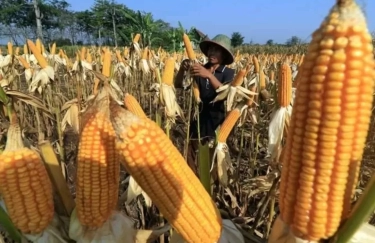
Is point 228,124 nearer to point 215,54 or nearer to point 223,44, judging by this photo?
point 223,44

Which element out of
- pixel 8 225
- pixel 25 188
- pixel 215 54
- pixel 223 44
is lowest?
pixel 8 225

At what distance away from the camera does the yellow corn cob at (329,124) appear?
820mm

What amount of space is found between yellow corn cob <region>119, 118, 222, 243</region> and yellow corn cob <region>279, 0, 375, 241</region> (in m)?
0.29

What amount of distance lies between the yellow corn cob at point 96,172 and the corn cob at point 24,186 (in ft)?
0.48

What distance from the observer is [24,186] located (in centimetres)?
135

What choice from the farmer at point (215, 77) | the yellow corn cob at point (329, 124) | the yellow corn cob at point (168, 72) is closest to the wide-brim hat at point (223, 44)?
the farmer at point (215, 77)

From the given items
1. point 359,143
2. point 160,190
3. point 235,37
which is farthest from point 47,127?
point 235,37

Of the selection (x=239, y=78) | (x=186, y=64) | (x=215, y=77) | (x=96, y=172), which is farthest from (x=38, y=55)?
(x=96, y=172)

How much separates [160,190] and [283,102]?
4.63 feet

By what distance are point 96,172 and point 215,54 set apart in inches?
139

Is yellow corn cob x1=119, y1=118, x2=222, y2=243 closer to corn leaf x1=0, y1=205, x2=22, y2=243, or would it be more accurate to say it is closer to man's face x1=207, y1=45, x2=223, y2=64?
corn leaf x1=0, y1=205, x2=22, y2=243

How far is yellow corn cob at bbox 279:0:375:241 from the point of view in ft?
2.69

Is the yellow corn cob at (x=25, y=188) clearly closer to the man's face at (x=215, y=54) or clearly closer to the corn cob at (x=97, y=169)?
Answer: the corn cob at (x=97, y=169)

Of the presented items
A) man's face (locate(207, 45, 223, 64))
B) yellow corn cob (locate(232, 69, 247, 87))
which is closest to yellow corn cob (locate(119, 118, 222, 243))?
yellow corn cob (locate(232, 69, 247, 87))
